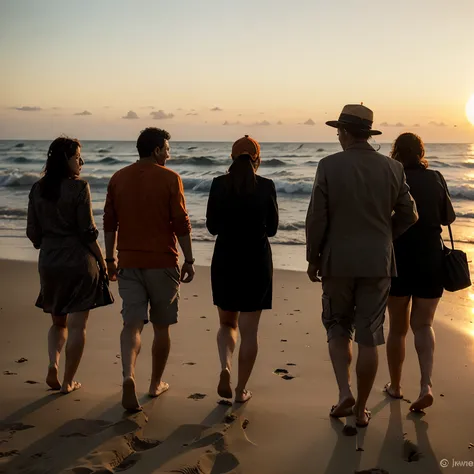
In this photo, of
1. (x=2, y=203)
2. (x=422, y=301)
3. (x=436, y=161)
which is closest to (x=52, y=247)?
(x=422, y=301)

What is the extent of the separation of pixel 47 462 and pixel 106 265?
4.30 ft

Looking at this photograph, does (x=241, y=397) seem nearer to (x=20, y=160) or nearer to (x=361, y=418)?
(x=361, y=418)

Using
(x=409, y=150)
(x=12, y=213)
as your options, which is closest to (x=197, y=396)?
(x=409, y=150)

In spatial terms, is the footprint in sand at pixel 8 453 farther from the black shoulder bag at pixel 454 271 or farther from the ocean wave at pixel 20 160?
the ocean wave at pixel 20 160

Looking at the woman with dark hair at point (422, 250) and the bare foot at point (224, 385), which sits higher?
the woman with dark hair at point (422, 250)

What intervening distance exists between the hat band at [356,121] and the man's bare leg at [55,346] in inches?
80.4

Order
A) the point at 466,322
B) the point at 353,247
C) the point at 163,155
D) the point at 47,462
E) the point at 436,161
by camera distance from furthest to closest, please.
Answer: the point at 436,161
the point at 466,322
the point at 163,155
the point at 353,247
the point at 47,462

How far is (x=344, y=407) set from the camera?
3.59 metres

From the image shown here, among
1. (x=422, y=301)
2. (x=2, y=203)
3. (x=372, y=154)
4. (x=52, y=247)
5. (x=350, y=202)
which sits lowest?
(x=2, y=203)

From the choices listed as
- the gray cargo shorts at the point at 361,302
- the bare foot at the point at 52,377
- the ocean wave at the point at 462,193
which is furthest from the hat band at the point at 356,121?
the ocean wave at the point at 462,193

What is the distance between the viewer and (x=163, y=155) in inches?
152

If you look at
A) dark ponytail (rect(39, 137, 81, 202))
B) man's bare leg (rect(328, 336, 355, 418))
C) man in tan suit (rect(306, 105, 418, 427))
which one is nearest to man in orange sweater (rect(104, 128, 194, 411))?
dark ponytail (rect(39, 137, 81, 202))

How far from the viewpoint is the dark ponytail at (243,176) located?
382 cm

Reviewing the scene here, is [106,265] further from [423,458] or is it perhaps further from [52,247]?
[423,458]
